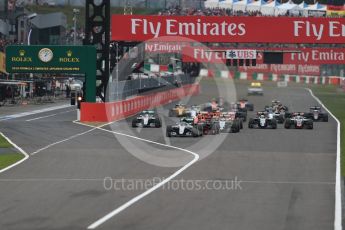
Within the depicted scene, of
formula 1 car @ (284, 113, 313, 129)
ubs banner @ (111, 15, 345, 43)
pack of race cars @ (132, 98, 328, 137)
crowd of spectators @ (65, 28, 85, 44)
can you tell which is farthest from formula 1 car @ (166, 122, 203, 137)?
crowd of spectators @ (65, 28, 85, 44)

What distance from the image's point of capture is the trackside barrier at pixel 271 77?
358ft

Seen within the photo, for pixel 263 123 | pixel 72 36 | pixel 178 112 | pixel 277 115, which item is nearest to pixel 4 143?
pixel 263 123

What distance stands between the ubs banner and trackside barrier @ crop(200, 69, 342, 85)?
59.1 metres

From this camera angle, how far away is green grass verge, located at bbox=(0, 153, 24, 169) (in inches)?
955

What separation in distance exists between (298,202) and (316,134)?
2043cm

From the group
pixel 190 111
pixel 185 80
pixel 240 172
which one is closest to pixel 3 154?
pixel 240 172

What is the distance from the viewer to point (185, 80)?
8281 cm

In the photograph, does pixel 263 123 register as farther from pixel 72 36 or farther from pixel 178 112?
pixel 72 36

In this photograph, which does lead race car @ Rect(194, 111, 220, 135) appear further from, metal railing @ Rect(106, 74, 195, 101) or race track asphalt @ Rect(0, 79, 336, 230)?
metal railing @ Rect(106, 74, 195, 101)

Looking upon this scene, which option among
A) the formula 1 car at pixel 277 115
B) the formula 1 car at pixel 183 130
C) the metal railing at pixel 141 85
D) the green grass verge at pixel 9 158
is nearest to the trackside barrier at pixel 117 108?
the metal railing at pixel 141 85

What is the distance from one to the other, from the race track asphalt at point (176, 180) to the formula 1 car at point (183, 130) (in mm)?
472

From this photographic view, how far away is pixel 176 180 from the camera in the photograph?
20.2 m

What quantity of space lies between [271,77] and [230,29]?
64655 millimetres

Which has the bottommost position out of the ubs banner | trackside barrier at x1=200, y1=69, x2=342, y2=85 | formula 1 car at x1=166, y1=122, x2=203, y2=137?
formula 1 car at x1=166, y1=122, x2=203, y2=137
